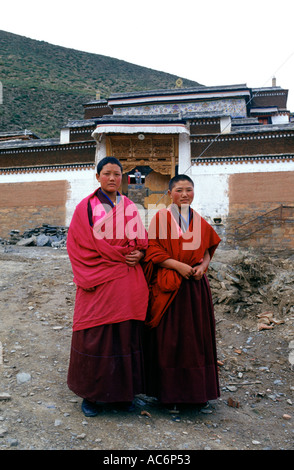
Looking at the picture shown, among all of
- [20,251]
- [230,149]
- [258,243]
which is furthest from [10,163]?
[258,243]

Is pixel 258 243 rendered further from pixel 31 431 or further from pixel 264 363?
pixel 31 431

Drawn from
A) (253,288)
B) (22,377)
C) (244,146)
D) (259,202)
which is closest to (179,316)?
(22,377)

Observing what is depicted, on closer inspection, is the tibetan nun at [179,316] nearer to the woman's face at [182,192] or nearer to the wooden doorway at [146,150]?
the woman's face at [182,192]

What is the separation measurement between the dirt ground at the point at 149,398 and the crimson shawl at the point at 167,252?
2.70 feet

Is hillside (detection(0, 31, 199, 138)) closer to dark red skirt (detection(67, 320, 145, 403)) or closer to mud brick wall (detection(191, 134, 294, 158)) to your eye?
mud brick wall (detection(191, 134, 294, 158))

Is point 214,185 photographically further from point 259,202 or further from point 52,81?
point 52,81

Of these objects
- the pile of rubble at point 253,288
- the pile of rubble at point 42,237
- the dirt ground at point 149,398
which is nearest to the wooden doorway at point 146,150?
the pile of rubble at point 42,237

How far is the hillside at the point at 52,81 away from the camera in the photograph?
117 feet

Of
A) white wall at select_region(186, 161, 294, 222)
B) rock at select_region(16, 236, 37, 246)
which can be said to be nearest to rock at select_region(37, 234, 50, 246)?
rock at select_region(16, 236, 37, 246)

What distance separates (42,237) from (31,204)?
3.48m

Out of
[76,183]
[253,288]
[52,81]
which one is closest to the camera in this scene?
[253,288]

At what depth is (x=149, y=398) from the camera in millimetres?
3125

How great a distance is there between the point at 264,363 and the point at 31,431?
2581mm

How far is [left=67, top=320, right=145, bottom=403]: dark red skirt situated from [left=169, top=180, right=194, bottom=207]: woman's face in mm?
1101
